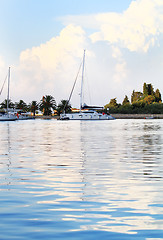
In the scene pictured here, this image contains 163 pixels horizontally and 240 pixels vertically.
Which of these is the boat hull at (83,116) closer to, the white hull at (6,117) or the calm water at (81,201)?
the white hull at (6,117)

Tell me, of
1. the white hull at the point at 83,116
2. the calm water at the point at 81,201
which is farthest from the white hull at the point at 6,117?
the calm water at the point at 81,201

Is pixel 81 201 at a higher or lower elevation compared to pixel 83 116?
lower

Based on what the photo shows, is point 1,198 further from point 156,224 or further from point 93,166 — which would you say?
point 93,166

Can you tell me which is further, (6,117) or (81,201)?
(6,117)

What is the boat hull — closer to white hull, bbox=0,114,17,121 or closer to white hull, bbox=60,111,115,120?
white hull, bbox=60,111,115,120

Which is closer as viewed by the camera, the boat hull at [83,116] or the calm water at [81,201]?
the calm water at [81,201]

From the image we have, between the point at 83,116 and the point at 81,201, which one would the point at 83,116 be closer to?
the point at 83,116

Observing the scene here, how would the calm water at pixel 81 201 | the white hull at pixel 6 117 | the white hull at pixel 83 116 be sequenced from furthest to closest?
the white hull at pixel 83 116, the white hull at pixel 6 117, the calm water at pixel 81 201

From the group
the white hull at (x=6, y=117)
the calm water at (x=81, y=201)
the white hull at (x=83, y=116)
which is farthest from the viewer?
the white hull at (x=83, y=116)

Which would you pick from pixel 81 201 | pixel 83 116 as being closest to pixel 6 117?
pixel 83 116

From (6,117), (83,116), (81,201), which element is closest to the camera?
(81,201)

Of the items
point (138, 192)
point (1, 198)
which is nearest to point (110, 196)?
point (138, 192)

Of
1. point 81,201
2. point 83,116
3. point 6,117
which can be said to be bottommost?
point 81,201

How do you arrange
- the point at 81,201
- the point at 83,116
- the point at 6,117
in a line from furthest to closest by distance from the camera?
the point at 83,116, the point at 6,117, the point at 81,201
